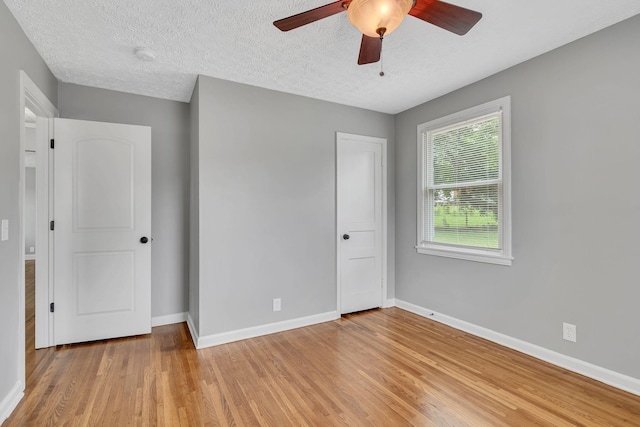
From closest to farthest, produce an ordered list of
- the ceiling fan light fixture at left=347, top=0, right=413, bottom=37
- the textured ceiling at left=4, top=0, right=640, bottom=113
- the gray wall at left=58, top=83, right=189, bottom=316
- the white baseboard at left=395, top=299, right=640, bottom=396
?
the ceiling fan light fixture at left=347, top=0, right=413, bottom=37
the textured ceiling at left=4, top=0, right=640, bottom=113
the white baseboard at left=395, top=299, right=640, bottom=396
the gray wall at left=58, top=83, right=189, bottom=316

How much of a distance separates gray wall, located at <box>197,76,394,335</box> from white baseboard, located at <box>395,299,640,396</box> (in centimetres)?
134

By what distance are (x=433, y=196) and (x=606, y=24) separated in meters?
1.95

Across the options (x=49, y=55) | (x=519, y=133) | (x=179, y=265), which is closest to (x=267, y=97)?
(x=49, y=55)

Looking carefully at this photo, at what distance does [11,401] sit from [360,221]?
324cm

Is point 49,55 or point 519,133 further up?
point 49,55

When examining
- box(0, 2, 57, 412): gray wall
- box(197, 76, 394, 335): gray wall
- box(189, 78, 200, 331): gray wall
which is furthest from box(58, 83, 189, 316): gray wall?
box(0, 2, 57, 412): gray wall

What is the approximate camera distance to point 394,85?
10.4 feet

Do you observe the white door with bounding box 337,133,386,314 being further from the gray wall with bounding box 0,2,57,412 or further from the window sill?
the gray wall with bounding box 0,2,57,412

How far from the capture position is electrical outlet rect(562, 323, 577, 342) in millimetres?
2400

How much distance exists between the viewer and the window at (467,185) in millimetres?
2883

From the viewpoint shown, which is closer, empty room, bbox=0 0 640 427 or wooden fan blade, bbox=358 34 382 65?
wooden fan blade, bbox=358 34 382 65

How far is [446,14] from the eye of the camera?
1.56 meters

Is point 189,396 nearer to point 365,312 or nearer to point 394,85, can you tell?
point 365,312

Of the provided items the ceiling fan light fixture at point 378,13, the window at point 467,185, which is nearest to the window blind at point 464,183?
the window at point 467,185
